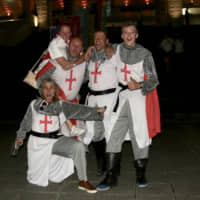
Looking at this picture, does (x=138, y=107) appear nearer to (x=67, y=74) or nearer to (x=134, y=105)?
(x=134, y=105)

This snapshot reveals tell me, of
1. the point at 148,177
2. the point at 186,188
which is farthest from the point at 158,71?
the point at 186,188

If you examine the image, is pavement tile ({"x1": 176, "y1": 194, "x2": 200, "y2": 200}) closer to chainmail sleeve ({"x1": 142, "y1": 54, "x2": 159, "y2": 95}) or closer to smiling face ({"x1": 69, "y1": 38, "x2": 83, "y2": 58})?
chainmail sleeve ({"x1": 142, "y1": 54, "x2": 159, "y2": 95})

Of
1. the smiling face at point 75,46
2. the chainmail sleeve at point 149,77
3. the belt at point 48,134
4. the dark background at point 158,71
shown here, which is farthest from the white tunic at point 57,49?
the dark background at point 158,71

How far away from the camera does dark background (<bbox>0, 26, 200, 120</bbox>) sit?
11328mm

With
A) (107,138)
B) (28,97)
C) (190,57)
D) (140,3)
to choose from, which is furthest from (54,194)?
(140,3)

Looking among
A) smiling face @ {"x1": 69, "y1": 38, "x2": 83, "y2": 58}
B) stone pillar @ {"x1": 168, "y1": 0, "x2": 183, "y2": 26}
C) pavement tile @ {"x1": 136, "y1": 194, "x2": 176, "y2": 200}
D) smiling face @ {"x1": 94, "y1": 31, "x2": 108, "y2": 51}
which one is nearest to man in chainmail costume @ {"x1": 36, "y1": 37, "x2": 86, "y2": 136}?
smiling face @ {"x1": 69, "y1": 38, "x2": 83, "y2": 58}

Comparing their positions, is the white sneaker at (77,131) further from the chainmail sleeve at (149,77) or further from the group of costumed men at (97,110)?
the chainmail sleeve at (149,77)

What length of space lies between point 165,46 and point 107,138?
1037 cm

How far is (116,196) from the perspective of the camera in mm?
4402

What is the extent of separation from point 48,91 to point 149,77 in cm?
127

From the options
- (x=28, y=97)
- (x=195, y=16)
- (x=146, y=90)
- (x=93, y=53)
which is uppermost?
(x=93, y=53)

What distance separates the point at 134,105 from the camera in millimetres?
4695

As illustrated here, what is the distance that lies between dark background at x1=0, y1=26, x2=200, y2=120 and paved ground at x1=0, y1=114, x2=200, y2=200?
→ 130 inches

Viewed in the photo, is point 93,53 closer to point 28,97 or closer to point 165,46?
point 28,97
